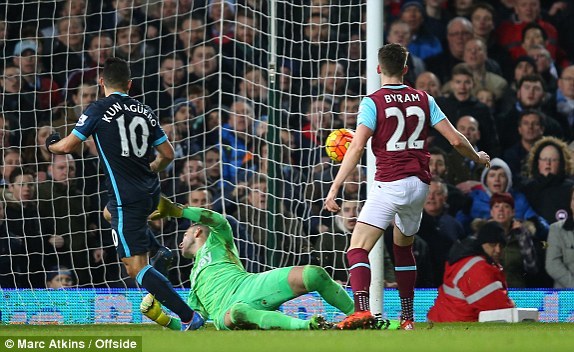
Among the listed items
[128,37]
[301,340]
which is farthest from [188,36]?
[301,340]

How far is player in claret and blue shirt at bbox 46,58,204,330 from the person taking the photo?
772 centimetres

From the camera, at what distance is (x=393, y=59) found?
7.58m

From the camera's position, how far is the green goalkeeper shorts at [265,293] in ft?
25.4

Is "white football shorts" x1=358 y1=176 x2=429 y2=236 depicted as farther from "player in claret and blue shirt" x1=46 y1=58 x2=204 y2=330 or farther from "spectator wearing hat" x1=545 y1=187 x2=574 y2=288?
"spectator wearing hat" x1=545 y1=187 x2=574 y2=288

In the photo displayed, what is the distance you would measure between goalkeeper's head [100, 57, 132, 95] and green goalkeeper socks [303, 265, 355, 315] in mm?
1738

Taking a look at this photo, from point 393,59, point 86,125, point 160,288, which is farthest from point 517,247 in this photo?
point 86,125

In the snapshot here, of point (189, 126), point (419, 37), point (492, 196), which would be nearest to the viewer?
point (492, 196)

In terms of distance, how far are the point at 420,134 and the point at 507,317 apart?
2.85m

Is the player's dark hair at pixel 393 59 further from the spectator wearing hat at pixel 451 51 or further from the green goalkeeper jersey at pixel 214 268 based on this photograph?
the spectator wearing hat at pixel 451 51

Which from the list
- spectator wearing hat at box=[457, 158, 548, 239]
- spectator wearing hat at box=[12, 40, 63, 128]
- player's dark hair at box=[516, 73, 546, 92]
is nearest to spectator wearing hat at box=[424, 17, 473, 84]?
player's dark hair at box=[516, 73, 546, 92]

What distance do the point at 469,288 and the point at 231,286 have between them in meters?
2.94

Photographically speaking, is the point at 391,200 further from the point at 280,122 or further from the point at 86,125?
the point at 280,122

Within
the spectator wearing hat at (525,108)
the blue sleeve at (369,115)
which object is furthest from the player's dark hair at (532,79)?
the blue sleeve at (369,115)

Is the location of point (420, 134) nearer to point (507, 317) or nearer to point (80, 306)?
point (507, 317)
